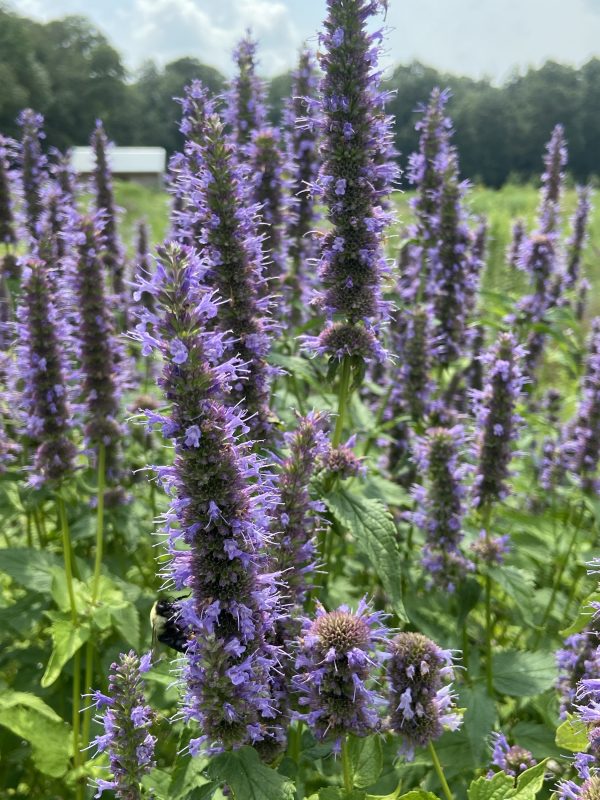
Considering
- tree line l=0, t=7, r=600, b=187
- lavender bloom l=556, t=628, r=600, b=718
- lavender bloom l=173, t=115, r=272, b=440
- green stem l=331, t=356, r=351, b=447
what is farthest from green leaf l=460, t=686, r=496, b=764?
tree line l=0, t=7, r=600, b=187

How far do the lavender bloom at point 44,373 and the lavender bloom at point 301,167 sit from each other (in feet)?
7.44

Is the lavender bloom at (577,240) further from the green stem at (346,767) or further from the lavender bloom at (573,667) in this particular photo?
the green stem at (346,767)

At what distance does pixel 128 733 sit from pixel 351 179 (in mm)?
3044

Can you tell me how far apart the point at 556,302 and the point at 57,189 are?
5905 mm

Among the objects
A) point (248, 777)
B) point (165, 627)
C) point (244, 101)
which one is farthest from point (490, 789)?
point (244, 101)

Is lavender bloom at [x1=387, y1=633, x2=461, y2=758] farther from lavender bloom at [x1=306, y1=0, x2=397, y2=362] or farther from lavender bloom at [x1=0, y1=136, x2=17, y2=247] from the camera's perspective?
lavender bloom at [x1=0, y1=136, x2=17, y2=247]

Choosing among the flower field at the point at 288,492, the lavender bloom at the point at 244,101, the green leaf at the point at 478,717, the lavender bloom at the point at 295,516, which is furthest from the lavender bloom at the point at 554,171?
the lavender bloom at the point at 295,516

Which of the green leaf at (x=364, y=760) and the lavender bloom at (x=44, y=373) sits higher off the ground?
the lavender bloom at (x=44, y=373)

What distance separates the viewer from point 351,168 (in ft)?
13.0

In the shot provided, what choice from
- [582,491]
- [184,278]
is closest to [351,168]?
[184,278]

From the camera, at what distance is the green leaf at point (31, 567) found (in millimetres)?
4574

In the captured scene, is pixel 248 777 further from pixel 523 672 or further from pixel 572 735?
pixel 523 672

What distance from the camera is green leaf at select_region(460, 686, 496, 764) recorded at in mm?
3887

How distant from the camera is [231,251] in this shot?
12.0 ft
